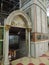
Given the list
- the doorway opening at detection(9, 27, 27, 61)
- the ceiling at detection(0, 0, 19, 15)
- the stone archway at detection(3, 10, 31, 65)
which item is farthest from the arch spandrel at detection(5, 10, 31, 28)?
the ceiling at detection(0, 0, 19, 15)

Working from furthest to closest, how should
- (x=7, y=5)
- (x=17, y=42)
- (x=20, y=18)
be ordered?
(x=7, y=5) → (x=17, y=42) → (x=20, y=18)

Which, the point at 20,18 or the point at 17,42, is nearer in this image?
the point at 20,18

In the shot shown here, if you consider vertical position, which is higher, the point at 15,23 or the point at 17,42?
the point at 15,23

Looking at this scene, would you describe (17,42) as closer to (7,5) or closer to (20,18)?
(20,18)

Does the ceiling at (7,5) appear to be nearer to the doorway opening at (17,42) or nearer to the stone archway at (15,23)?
the doorway opening at (17,42)

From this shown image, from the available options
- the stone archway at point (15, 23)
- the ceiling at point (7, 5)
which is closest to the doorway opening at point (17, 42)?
the stone archway at point (15, 23)

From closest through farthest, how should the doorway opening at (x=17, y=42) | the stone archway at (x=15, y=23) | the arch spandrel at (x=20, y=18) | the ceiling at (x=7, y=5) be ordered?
1. the stone archway at (x=15, y=23)
2. the arch spandrel at (x=20, y=18)
3. the doorway opening at (x=17, y=42)
4. the ceiling at (x=7, y=5)

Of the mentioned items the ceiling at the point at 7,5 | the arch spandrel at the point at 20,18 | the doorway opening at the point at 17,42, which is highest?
the ceiling at the point at 7,5

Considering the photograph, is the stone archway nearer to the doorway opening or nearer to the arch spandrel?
the arch spandrel

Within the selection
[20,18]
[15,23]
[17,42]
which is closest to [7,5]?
[20,18]

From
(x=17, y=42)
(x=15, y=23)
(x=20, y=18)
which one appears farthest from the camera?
(x=17, y=42)

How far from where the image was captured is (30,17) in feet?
17.4

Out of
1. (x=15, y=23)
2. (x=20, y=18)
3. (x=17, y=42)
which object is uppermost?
(x=20, y=18)

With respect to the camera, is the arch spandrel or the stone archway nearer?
the stone archway
